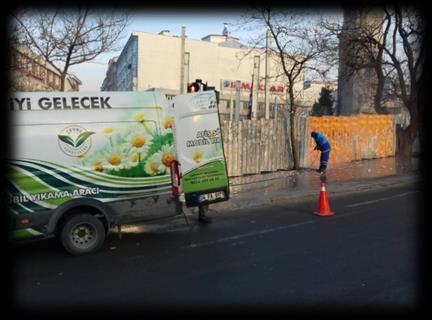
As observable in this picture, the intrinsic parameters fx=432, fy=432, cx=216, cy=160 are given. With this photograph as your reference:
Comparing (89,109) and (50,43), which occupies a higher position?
(50,43)

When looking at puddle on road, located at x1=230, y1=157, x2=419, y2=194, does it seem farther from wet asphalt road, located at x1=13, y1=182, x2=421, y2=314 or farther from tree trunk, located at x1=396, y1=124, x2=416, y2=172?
wet asphalt road, located at x1=13, y1=182, x2=421, y2=314

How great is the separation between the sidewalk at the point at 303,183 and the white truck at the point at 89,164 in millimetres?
3207

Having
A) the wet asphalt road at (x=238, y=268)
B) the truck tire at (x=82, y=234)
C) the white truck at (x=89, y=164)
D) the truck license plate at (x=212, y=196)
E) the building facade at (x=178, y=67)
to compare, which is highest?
the building facade at (x=178, y=67)

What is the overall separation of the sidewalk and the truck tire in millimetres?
3726

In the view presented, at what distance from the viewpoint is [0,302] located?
496 cm

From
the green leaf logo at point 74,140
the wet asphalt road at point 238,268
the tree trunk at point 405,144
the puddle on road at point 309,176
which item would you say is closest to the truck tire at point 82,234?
the wet asphalt road at point 238,268

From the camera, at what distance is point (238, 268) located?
5559 mm

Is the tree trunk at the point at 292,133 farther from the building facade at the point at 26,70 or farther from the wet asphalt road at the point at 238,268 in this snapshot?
the building facade at the point at 26,70

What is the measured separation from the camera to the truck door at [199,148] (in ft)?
25.6

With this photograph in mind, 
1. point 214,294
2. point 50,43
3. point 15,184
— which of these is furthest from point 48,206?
point 50,43

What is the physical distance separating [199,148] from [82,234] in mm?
2618

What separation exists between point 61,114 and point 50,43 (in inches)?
286

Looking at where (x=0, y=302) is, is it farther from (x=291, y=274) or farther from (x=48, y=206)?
(x=291, y=274)

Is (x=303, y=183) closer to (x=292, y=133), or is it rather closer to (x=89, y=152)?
(x=292, y=133)
